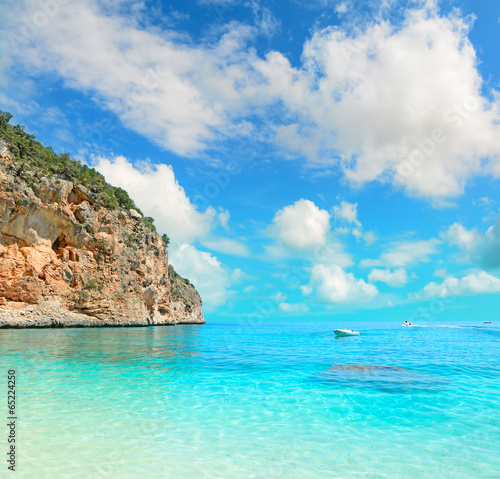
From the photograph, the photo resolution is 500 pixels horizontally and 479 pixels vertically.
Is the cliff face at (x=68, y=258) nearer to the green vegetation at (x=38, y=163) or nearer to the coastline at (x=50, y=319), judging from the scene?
the coastline at (x=50, y=319)

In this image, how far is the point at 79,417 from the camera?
7664 mm

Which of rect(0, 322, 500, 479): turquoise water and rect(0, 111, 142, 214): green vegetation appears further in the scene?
rect(0, 111, 142, 214): green vegetation

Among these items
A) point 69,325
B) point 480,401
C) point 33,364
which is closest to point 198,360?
point 33,364

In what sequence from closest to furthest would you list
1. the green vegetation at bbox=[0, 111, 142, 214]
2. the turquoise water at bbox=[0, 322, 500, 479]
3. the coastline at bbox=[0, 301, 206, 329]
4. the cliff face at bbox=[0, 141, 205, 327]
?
1. the turquoise water at bbox=[0, 322, 500, 479]
2. the coastline at bbox=[0, 301, 206, 329]
3. the cliff face at bbox=[0, 141, 205, 327]
4. the green vegetation at bbox=[0, 111, 142, 214]

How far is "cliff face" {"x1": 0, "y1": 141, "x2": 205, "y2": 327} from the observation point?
40781mm

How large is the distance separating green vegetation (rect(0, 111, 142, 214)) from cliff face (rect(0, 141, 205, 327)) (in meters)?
1.01

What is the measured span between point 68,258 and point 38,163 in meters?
14.4

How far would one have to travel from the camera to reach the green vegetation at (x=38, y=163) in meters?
43.3

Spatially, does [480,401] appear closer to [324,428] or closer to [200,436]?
[324,428]

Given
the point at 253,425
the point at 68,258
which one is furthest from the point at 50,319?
the point at 253,425

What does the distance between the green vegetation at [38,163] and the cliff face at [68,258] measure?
3.32 ft

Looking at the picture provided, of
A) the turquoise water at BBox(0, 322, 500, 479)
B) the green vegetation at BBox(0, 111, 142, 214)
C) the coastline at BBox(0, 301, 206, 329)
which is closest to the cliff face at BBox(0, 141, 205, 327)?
the coastline at BBox(0, 301, 206, 329)

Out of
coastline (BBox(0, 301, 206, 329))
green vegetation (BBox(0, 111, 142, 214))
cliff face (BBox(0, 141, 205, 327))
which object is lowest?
coastline (BBox(0, 301, 206, 329))

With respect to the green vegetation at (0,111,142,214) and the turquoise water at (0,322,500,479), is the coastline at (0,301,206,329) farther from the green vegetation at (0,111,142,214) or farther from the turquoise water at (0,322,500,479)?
the turquoise water at (0,322,500,479)
